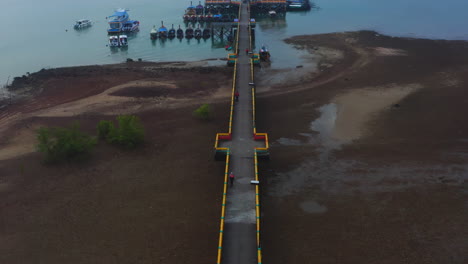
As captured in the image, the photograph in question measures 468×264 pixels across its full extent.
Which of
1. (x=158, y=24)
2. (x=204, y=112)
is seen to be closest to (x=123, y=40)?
(x=158, y=24)

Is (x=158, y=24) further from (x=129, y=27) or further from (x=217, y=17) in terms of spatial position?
(x=217, y=17)

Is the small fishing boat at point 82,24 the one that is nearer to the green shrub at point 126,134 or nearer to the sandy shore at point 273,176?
the sandy shore at point 273,176

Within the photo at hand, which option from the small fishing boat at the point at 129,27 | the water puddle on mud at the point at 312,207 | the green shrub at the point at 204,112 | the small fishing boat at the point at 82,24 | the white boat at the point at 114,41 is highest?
the small fishing boat at the point at 82,24

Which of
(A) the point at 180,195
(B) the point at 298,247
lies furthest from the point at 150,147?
(B) the point at 298,247

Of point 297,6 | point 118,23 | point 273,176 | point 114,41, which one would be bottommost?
point 273,176

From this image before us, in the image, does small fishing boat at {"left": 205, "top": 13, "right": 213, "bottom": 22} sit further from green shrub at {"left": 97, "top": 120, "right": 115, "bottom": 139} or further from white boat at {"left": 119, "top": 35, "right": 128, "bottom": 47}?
green shrub at {"left": 97, "top": 120, "right": 115, "bottom": 139}

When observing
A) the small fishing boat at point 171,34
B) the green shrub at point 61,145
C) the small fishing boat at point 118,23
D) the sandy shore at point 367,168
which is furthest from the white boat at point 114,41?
the green shrub at point 61,145

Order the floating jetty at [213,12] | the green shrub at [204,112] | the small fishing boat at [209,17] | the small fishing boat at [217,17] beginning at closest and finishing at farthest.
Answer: the green shrub at [204,112] → the small fishing boat at [217,17] → the small fishing boat at [209,17] → the floating jetty at [213,12]
